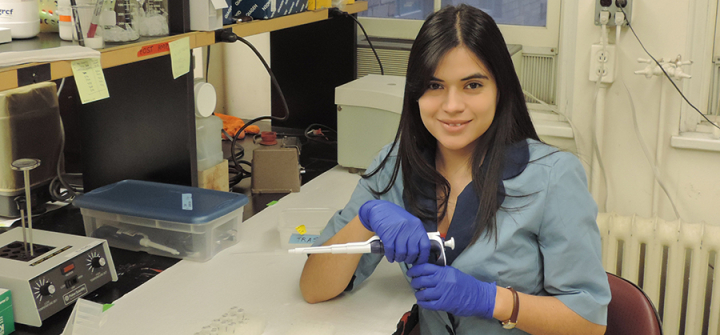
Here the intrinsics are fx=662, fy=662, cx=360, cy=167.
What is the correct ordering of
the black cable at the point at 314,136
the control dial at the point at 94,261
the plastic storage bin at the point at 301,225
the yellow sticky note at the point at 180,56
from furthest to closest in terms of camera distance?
the black cable at the point at 314,136
the plastic storage bin at the point at 301,225
the yellow sticky note at the point at 180,56
the control dial at the point at 94,261

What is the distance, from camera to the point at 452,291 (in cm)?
111

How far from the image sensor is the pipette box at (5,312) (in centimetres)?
A: 117

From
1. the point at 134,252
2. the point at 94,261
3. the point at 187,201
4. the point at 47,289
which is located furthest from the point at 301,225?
the point at 47,289

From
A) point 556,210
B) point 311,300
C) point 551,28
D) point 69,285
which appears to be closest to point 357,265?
point 311,300

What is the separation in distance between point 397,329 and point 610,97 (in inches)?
51.6

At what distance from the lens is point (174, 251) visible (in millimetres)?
1513

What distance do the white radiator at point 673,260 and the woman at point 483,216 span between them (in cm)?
104

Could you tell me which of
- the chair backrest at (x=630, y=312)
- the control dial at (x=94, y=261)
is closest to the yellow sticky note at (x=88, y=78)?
the control dial at (x=94, y=261)

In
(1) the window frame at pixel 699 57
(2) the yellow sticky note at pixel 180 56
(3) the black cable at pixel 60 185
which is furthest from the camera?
(1) the window frame at pixel 699 57

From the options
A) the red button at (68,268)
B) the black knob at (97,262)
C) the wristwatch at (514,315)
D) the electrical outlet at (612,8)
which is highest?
the electrical outlet at (612,8)

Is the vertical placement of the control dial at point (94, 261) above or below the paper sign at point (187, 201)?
below

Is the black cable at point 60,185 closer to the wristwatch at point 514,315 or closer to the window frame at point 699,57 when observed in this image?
the wristwatch at point 514,315

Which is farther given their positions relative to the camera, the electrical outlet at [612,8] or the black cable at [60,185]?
the electrical outlet at [612,8]

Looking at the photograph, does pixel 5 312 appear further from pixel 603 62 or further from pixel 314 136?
pixel 603 62
